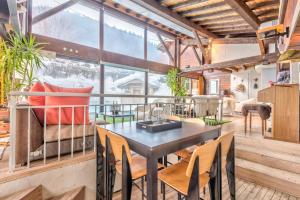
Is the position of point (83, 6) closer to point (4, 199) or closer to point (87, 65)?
point (87, 65)

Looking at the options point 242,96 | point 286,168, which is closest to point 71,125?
point 286,168

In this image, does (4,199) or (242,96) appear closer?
(4,199)

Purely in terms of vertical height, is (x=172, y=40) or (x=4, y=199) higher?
(x=172, y=40)

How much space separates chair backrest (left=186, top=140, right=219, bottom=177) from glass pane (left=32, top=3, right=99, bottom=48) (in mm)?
4869

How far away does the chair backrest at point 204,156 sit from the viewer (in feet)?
3.74

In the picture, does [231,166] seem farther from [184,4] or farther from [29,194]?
[184,4]

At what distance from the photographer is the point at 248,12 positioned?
395 centimetres

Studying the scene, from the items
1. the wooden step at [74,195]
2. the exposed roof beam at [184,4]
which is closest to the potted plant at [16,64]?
the wooden step at [74,195]

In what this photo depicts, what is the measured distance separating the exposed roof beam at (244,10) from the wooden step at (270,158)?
2962mm

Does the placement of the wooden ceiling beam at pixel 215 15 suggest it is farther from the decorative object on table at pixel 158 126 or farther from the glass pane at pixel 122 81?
the decorative object on table at pixel 158 126

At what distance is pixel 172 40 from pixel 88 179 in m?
7.29

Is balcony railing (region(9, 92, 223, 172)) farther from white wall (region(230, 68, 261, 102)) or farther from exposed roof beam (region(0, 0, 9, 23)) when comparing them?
white wall (region(230, 68, 261, 102))

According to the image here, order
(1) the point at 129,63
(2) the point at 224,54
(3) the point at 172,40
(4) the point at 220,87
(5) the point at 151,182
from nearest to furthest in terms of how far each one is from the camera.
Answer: (5) the point at 151,182
(1) the point at 129,63
(2) the point at 224,54
(3) the point at 172,40
(4) the point at 220,87

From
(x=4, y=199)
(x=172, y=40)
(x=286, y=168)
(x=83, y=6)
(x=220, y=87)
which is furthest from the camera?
(x=220, y=87)
